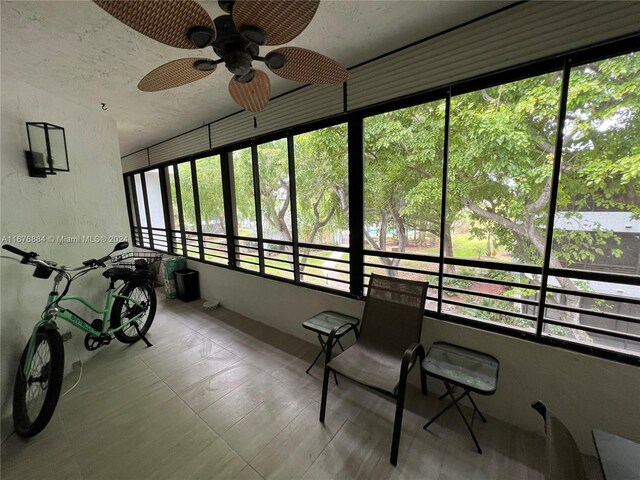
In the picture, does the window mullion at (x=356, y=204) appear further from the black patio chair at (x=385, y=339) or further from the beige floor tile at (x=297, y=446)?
the beige floor tile at (x=297, y=446)

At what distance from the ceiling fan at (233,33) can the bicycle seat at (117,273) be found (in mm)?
1986

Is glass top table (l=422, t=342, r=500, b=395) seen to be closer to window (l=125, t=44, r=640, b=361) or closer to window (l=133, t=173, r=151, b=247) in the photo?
window (l=125, t=44, r=640, b=361)

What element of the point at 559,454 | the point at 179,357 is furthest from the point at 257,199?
the point at 559,454

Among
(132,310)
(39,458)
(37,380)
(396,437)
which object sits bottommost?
(39,458)

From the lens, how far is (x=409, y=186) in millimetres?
3469

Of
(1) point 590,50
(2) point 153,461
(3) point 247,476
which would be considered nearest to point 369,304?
(3) point 247,476

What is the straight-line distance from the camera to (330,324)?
2.23 m

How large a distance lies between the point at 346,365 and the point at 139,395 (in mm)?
1700

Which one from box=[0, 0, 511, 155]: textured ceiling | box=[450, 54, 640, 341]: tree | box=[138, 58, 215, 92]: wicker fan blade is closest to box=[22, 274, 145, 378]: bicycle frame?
box=[0, 0, 511, 155]: textured ceiling

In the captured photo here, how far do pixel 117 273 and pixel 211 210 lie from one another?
5.73 ft

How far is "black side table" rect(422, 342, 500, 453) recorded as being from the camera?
4.89 ft

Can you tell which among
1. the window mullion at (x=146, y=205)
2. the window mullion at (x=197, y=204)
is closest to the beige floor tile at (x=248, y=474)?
the window mullion at (x=197, y=204)

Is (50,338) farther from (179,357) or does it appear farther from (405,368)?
(405,368)

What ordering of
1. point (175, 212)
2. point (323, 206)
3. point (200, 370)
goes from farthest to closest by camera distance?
1. point (175, 212)
2. point (323, 206)
3. point (200, 370)
